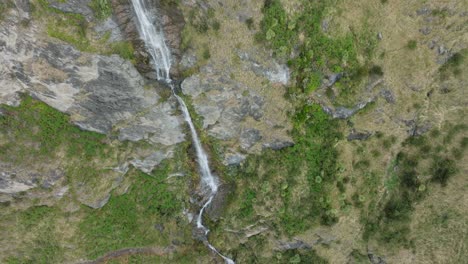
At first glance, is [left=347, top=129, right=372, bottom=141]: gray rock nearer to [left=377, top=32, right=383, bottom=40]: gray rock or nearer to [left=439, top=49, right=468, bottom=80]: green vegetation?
[left=439, top=49, right=468, bottom=80]: green vegetation

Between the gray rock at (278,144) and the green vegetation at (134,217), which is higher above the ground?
the gray rock at (278,144)

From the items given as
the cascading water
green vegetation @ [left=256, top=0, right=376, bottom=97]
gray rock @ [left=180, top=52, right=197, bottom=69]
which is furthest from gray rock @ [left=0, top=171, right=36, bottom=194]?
green vegetation @ [left=256, top=0, right=376, bottom=97]

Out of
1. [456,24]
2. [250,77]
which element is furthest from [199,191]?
[456,24]

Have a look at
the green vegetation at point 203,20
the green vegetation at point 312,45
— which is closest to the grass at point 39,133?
the green vegetation at point 203,20

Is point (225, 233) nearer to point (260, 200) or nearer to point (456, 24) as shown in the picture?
point (260, 200)

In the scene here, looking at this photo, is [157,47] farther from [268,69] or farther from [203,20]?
[268,69]

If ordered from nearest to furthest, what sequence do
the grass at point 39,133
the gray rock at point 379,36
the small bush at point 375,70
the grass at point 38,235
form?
the grass at point 39,133
the gray rock at point 379,36
the small bush at point 375,70
the grass at point 38,235

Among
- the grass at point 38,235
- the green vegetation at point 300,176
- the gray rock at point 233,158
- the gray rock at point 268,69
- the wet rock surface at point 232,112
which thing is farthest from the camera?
the gray rock at point 233,158

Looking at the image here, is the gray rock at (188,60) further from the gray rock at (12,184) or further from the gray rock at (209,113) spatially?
the gray rock at (12,184)
